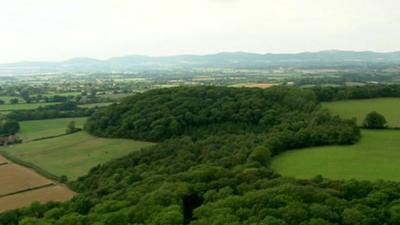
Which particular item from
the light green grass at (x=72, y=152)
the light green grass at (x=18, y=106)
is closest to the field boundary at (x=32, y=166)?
the light green grass at (x=72, y=152)

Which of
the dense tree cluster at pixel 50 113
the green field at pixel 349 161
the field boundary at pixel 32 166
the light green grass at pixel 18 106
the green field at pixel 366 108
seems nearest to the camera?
the green field at pixel 349 161

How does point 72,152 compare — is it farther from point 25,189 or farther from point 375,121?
point 375,121

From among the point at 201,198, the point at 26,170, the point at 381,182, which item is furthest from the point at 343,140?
the point at 26,170

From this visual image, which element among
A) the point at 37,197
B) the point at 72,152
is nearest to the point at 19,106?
the point at 72,152

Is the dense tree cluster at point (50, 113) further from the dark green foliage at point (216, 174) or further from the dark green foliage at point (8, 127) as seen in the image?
the dark green foliage at point (216, 174)

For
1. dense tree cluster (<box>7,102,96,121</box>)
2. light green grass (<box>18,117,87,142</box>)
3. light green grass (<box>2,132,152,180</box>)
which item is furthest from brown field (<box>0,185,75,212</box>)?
dense tree cluster (<box>7,102,96,121</box>)

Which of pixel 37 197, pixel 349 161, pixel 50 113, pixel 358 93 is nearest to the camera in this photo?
pixel 349 161

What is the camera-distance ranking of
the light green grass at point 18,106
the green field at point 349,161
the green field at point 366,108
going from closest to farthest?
the green field at point 349,161, the green field at point 366,108, the light green grass at point 18,106

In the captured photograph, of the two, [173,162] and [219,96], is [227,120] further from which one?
[173,162]
